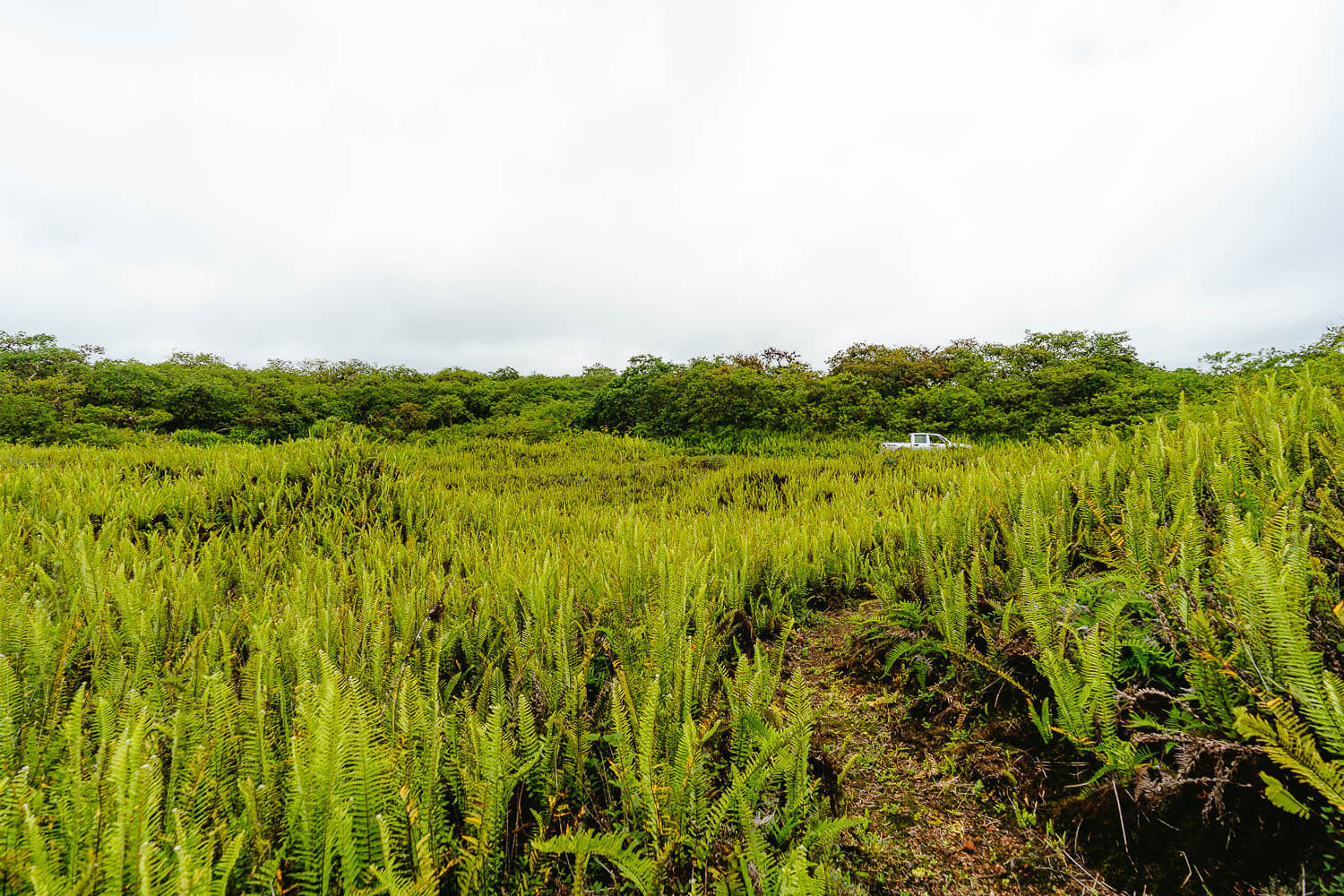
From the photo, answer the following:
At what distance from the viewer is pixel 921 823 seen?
1.42 metres

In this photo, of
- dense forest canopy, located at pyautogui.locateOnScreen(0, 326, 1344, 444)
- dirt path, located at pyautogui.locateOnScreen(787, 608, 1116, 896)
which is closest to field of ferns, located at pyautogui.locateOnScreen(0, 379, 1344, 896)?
dirt path, located at pyautogui.locateOnScreen(787, 608, 1116, 896)

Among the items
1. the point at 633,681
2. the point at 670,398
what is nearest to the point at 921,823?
the point at 633,681

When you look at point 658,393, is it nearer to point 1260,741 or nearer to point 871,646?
point 871,646

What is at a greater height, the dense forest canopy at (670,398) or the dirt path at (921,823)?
the dense forest canopy at (670,398)

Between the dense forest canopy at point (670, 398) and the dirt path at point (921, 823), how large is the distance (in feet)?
44.7

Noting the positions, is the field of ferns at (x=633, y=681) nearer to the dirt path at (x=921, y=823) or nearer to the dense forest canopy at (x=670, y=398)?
the dirt path at (x=921, y=823)

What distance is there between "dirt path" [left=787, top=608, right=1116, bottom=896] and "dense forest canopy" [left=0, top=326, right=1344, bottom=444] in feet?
44.7

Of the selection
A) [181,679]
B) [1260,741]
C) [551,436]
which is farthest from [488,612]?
[551,436]

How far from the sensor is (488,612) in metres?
2.34

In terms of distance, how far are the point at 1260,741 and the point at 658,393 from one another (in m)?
17.4

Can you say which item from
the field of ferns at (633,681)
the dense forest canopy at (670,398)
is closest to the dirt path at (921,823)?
the field of ferns at (633,681)

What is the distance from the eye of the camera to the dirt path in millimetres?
1230

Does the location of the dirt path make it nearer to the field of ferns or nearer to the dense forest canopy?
the field of ferns

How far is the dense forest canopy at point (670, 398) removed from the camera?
48.5ft
